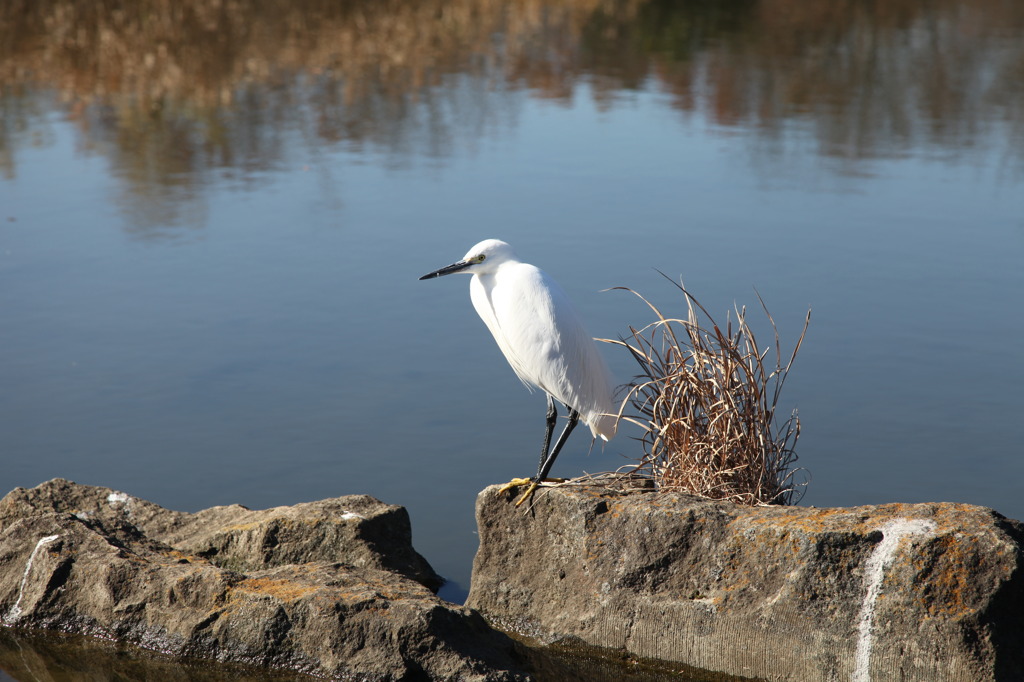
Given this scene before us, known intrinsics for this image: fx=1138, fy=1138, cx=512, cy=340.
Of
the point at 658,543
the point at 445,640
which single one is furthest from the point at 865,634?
the point at 445,640

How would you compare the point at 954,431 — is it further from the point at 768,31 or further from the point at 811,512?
the point at 768,31

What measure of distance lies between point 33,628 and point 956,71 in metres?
16.3

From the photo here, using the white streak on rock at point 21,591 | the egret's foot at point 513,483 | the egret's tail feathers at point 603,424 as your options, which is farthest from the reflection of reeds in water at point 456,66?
the egret's foot at point 513,483

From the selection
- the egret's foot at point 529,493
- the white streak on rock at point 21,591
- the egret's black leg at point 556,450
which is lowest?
the white streak on rock at point 21,591

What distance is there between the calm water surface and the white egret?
3.26 feet

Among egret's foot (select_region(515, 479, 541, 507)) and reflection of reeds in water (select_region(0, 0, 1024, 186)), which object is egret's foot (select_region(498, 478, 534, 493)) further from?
reflection of reeds in water (select_region(0, 0, 1024, 186))

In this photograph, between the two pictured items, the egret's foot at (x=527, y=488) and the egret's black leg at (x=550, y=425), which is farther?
the egret's black leg at (x=550, y=425)

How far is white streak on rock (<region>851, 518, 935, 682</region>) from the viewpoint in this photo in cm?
388

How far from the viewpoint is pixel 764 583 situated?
4109mm

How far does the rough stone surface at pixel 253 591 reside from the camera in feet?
13.0

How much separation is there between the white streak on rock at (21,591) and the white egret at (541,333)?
183cm

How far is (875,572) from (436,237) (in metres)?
6.25

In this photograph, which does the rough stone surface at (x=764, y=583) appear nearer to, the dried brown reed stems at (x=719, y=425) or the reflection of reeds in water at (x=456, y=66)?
the dried brown reed stems at (x=719, y=425)

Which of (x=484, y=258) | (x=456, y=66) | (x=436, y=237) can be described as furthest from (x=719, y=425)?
(x=456, y=66)
